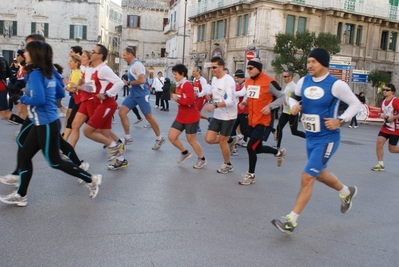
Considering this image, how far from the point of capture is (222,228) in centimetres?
474

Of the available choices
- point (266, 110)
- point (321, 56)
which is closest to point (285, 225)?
point (321, 56)

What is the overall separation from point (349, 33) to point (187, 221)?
35.5 m

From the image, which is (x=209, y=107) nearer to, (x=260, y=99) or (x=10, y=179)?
(x=260, y=99)

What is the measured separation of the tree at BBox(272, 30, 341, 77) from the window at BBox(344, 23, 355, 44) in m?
8.29

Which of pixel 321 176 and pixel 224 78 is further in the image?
pixel 224 78

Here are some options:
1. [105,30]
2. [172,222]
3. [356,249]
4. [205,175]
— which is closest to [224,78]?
[205,175]

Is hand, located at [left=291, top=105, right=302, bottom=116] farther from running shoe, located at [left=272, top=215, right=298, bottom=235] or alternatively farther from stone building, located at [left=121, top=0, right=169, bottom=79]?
stone building, located at [left=121, top=0, right=169, bottom=79]

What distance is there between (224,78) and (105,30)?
6209 centimetres

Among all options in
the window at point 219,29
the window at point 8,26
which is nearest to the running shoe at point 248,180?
the window at point 219,29

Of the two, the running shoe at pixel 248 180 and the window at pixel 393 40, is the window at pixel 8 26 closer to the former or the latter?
the window at pixel 393 40

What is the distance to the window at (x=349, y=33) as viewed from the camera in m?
36.4

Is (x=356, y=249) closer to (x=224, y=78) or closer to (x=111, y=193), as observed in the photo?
(x=111, y=193)

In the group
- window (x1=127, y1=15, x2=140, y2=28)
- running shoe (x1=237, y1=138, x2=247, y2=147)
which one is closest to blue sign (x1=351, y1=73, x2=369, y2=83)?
running shoe (x1=237, y1=138, x2=247, y2=147)

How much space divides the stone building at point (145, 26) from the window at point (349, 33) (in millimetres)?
31002
